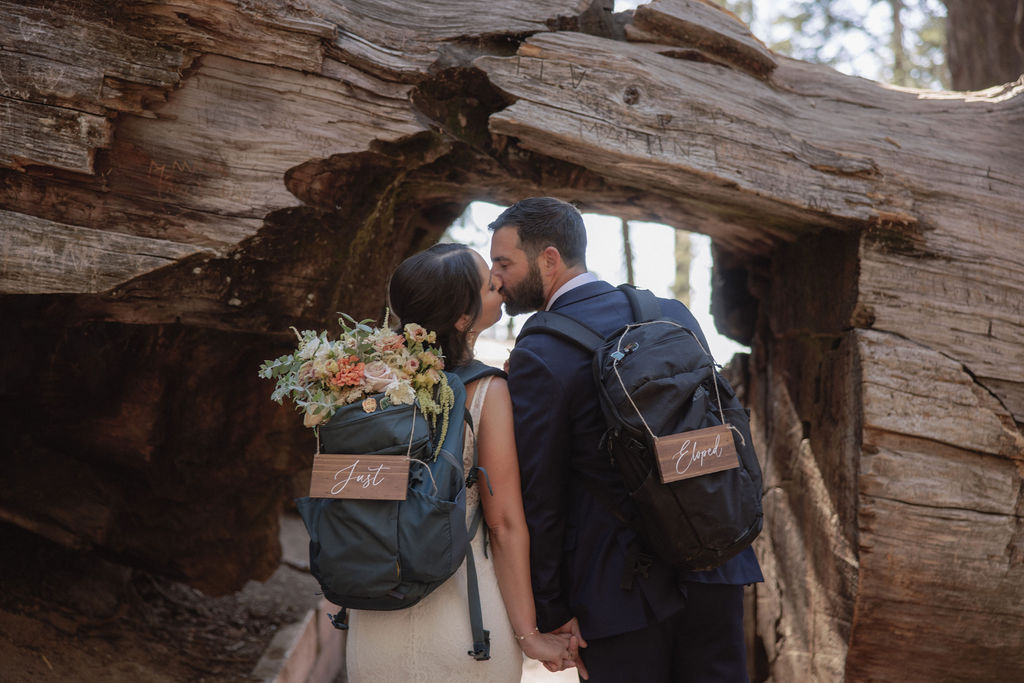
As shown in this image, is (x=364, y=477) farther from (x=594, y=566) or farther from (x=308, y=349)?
(x=594, y=566)

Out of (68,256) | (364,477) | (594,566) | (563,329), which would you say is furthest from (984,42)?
(68,256)

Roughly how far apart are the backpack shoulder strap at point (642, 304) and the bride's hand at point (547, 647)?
1.11 metres

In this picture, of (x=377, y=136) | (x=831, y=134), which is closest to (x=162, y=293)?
(x=377, y=136)

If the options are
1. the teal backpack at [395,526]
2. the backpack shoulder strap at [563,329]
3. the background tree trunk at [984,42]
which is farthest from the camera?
the background tree trunk at [984,42]

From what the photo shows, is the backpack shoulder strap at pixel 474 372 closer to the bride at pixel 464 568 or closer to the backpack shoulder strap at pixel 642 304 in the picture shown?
the bride at pixel 464 568

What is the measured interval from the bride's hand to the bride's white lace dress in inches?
2.1

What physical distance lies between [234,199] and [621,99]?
1944 millimetres

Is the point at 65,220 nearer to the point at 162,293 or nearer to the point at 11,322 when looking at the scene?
the point at 162,293

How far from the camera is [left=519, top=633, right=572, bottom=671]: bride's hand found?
238 centimetres

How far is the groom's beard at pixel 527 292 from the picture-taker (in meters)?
2.90

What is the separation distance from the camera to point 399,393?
223cm

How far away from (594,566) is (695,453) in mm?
556

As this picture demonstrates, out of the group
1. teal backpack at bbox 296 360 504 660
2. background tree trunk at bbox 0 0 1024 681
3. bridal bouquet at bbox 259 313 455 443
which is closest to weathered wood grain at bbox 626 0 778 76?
background tree trunk at bbox 0 0 1024 681

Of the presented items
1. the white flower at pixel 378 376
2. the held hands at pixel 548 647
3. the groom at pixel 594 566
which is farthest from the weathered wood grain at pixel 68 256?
the held hands at pixel 548 647
